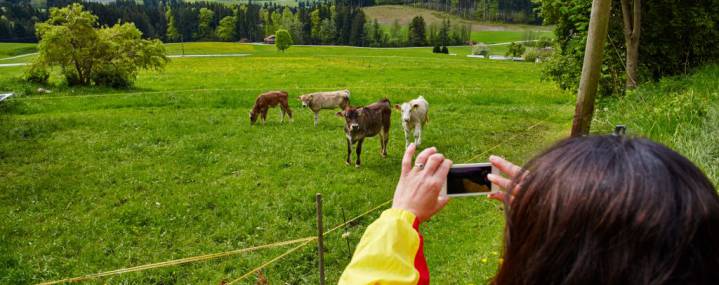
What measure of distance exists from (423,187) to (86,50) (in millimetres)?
28957

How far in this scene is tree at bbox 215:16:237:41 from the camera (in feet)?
383

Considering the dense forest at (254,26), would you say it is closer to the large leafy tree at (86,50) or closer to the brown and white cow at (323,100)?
the large leafy tree at (86,50)

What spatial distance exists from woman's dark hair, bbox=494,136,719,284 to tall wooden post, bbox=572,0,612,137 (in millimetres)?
5292

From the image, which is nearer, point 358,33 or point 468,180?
point 468,180

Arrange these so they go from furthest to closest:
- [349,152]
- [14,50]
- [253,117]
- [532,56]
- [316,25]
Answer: [316,25] → [14,50] → [532,56] → [253,117] → [349,152]

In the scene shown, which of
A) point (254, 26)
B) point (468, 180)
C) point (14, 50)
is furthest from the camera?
point (254, 26)

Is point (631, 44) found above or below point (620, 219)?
above

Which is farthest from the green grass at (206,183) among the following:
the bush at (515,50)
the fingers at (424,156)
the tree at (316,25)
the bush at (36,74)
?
the tree at (316,25)

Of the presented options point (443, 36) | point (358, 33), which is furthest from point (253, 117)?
point (443, 36)

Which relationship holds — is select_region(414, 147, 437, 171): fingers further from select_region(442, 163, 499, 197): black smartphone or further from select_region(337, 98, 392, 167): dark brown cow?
select_region(337, 98, 392, 167): dark brown cow

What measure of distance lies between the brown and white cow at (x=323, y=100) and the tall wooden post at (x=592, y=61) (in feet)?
39.0

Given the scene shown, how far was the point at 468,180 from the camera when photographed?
82.0 inches

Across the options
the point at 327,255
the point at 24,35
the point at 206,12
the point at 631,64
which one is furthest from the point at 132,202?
the point at 206,12

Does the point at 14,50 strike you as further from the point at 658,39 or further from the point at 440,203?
the point at 440,203
